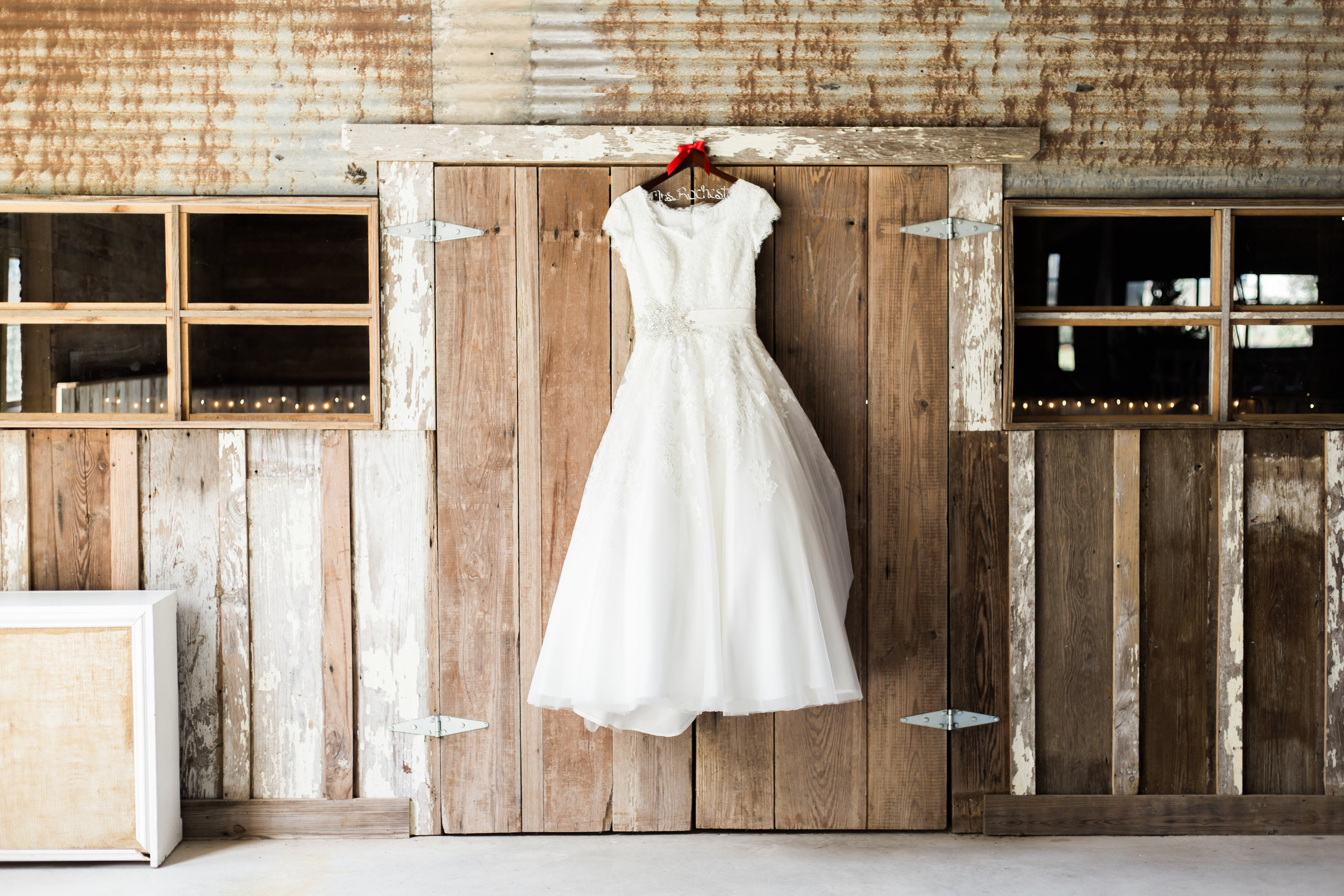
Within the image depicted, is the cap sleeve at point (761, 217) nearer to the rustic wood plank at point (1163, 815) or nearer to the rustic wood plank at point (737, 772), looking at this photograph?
the rustic wood plank at point (737, 772)

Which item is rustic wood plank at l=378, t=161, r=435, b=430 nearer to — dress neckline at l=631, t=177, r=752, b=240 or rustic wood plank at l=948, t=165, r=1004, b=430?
dress neckline at l=631, t=177, r=752, b=240

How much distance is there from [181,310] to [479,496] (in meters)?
0.94

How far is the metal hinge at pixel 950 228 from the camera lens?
7.41 feet

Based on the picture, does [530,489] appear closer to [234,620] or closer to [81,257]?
[234,620]

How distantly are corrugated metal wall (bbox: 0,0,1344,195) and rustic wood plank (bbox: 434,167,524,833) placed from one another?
30 centimetres

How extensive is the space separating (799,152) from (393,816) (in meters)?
2.08

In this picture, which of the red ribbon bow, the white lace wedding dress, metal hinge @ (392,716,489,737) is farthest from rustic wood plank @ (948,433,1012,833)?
metal hinge @ (392,716,489,737)

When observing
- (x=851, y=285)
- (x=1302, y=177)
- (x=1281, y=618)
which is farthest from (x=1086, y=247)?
(x=1281, y=618)

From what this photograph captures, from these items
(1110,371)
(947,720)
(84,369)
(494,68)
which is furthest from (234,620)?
(1110,371)

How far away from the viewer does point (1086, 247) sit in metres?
2.44

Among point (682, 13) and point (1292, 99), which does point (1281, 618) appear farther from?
point (682, 13)

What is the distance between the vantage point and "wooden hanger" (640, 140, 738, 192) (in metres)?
2.18

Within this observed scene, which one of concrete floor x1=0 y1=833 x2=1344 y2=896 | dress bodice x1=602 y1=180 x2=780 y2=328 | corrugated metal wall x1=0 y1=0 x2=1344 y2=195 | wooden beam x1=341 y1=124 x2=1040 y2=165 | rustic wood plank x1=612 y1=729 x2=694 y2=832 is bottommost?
concrete floor x1=0 y1=833 x2=1344 y2=896

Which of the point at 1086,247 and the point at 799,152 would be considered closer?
the point at 799,152
